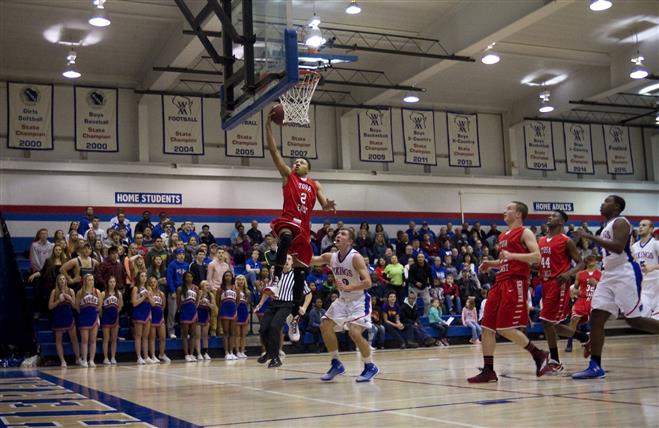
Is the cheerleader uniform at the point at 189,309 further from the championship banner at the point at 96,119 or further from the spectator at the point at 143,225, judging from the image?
the championship banner at the point at 96,119

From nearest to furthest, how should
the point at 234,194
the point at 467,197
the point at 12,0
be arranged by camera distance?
1. the point at 12,0
2. the point at 234,194
3. the point at 467,197

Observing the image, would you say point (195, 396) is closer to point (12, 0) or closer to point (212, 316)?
point (212, 316)

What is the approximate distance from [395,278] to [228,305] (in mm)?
5105

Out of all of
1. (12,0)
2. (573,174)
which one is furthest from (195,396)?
(573,174)

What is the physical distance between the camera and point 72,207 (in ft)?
71.3

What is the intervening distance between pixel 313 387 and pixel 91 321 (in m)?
7.88

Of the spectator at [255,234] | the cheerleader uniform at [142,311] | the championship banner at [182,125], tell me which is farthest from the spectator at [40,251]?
the championship banner at [182,125]

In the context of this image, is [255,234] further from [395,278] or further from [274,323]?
[274,323]

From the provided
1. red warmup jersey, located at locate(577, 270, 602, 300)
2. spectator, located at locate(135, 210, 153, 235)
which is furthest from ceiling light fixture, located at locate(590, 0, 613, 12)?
spectator, located at locate(135, 210, 153, 235)

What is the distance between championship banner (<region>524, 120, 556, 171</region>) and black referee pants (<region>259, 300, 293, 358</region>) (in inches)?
779

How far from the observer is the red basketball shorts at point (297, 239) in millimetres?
8328

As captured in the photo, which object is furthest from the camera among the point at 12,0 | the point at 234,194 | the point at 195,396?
the point at 234,194

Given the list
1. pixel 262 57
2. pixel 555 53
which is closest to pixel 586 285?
pixel 262 57

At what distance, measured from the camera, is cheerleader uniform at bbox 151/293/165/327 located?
1511 cm
